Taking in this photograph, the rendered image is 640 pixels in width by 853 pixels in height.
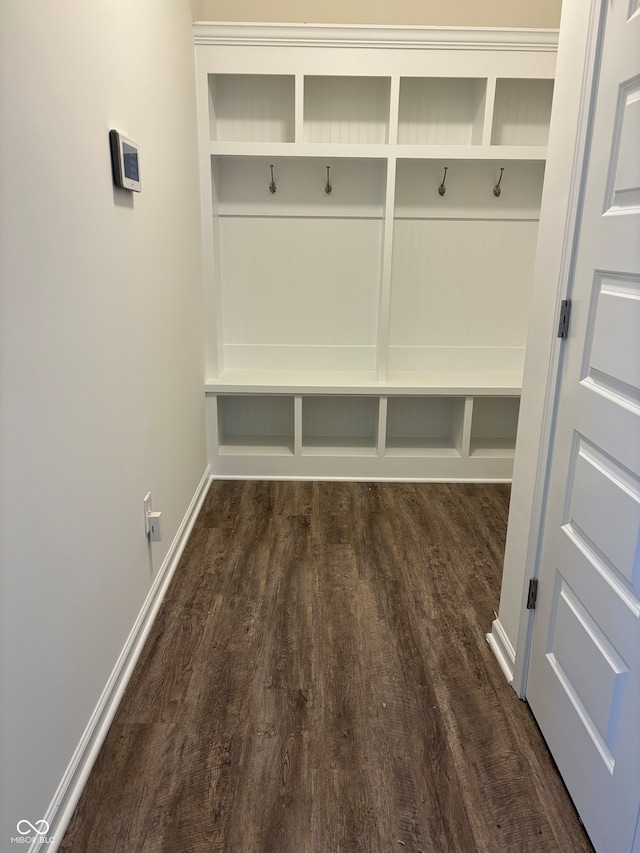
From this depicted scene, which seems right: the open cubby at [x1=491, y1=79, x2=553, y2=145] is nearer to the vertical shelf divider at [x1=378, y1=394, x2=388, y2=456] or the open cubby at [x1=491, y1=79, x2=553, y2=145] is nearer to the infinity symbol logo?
the vertical shelf divider at [x1=378, y1=394, x2=388, y2=456]

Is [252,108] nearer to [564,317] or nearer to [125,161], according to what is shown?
[125,161]

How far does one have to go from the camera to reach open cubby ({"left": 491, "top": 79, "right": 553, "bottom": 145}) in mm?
3285

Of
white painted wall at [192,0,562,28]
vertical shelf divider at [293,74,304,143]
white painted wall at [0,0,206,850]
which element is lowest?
white painted wall at [0,0,206,850]

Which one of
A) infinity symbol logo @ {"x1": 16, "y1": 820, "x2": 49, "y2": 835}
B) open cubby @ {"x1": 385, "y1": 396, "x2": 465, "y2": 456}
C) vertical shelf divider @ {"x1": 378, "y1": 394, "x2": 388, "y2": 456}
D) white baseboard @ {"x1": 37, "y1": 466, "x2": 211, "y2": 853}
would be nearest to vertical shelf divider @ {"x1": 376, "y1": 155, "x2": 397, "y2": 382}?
vertical shelf divider @ {"x1": 378, "y1": 394, "x2": 388, "y2": 456}

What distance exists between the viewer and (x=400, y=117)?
3354 mm

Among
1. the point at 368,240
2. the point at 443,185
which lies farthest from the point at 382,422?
the point at 443,185

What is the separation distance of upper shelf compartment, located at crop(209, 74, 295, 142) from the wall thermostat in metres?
1.49

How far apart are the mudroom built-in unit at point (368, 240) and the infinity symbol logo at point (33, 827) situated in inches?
89.3

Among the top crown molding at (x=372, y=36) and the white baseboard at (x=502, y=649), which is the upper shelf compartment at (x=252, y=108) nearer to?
the top crown molding at (x=372, y=36)

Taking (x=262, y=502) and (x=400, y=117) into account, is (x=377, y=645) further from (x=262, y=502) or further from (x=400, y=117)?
(x=400, y=117)

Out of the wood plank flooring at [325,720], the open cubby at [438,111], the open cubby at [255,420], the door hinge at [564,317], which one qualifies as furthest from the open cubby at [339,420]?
the door hinge at [564,317]

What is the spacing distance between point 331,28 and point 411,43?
40 cm

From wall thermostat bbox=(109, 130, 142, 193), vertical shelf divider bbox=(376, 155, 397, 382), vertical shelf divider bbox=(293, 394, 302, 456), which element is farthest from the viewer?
vertical shelf divider bbox=(293, 394, 302, 456)

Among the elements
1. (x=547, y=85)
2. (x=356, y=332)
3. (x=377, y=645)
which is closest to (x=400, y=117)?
(x=547, y=85)
